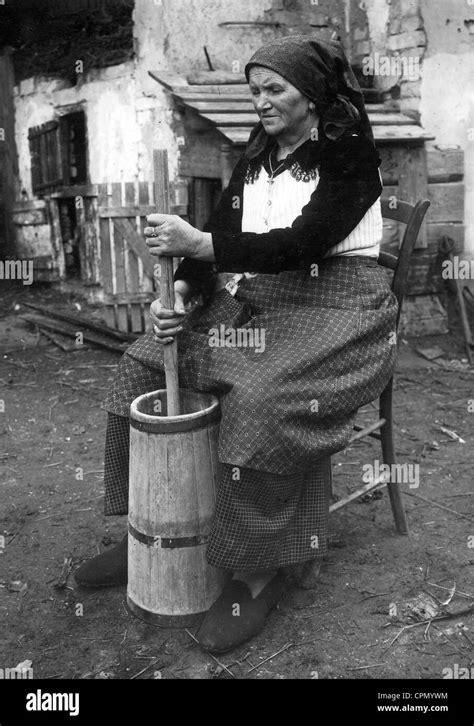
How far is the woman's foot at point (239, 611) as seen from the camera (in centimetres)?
230

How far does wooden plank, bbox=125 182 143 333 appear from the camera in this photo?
6.59 m

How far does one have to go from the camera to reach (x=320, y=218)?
92.4 inches

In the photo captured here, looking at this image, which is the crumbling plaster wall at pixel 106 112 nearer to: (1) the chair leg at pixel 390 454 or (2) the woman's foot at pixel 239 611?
(1) the chair leg at pixel 390 454

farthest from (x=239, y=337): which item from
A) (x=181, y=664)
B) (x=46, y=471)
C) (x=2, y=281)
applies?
(x=2, y=281)

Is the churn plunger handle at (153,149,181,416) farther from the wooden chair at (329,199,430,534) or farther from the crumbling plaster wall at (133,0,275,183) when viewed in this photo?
the crumbling plaster wall at (133,0,275,183)

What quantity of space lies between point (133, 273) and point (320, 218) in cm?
453

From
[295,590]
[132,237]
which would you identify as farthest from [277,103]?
[132,237]

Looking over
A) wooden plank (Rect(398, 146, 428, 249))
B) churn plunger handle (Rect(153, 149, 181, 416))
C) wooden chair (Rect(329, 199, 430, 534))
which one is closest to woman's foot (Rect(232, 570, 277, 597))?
wooden chair (Rect(329, 199, 430, 534))

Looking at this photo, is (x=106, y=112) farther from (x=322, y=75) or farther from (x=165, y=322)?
(x=165, y=322)

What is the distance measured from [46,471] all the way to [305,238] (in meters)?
2.32

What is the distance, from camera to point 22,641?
7.95ft

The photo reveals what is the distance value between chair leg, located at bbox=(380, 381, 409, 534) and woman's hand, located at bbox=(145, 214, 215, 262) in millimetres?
1086

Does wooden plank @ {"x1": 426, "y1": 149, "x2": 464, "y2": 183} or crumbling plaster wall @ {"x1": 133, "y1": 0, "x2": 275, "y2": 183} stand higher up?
crumbling plaster wall @ {"x1": 133, "y1": 0, "x2": 275, "y2": 183}

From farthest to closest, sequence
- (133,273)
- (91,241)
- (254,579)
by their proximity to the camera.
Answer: (91,241)
(133,273)
(254,579)
